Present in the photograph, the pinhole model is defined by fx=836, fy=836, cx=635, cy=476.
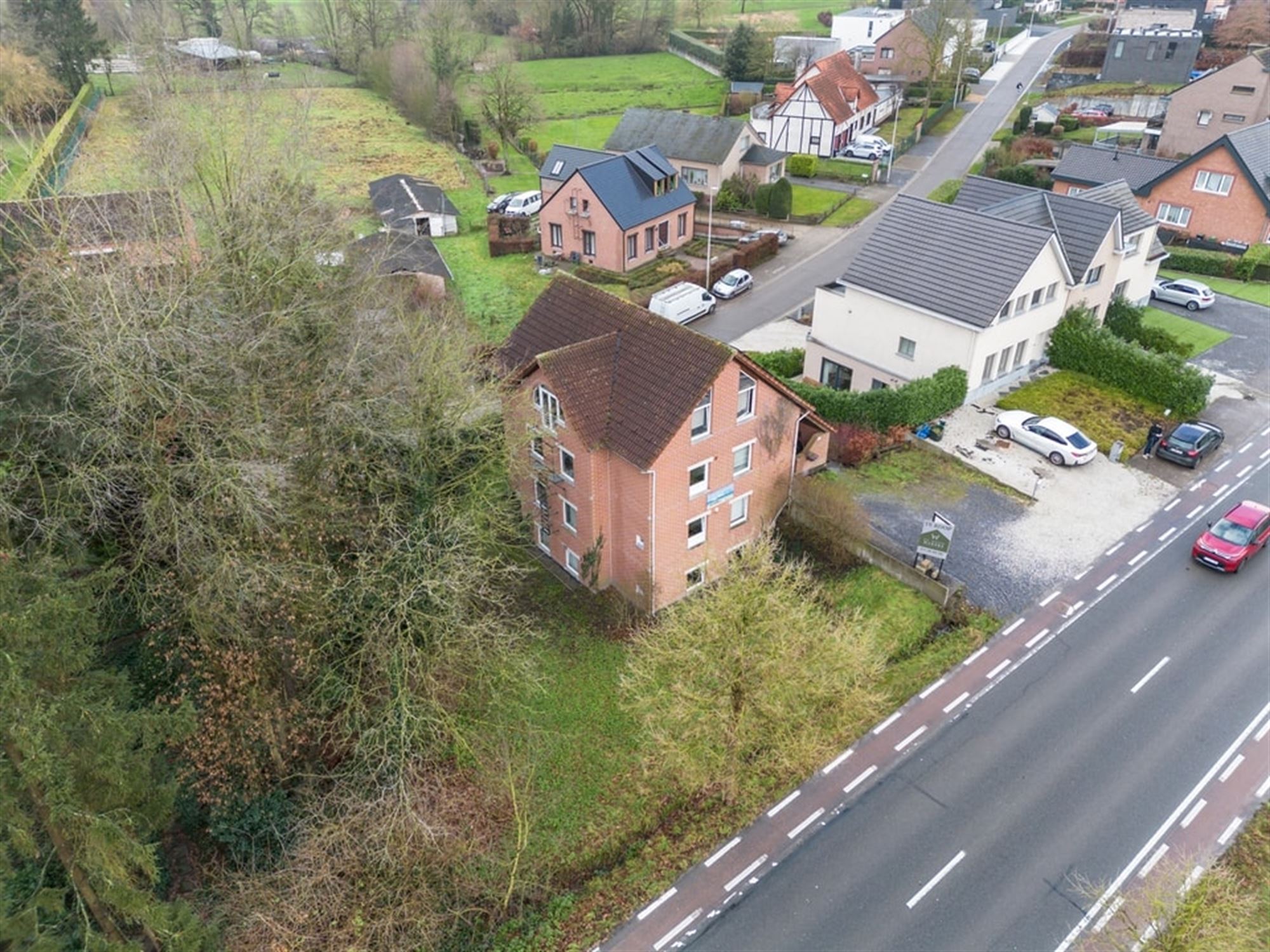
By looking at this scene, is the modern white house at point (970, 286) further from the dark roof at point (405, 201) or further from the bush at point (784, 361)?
the dark roof at point (405, 201)

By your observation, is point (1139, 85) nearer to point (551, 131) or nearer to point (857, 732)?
point (551, 131)

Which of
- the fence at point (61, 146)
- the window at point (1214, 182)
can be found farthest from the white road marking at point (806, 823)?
the window at point (1214, 182)

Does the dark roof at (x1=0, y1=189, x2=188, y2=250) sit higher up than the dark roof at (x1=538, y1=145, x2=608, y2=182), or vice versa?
the dark roof at (x1=0, y1=189, x2=188, y2=250)

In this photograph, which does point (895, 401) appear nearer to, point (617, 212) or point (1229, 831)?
point (1229, 831)

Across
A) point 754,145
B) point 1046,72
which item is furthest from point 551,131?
point 1046,72

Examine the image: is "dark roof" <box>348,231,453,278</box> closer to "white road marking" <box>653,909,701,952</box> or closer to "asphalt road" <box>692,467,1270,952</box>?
"white road marking" <box>653,909,701,952</box>

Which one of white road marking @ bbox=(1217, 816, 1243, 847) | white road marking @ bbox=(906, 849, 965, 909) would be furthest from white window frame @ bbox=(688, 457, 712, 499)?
white road marking @ bbox=(1217, 816, 1243, 847)
